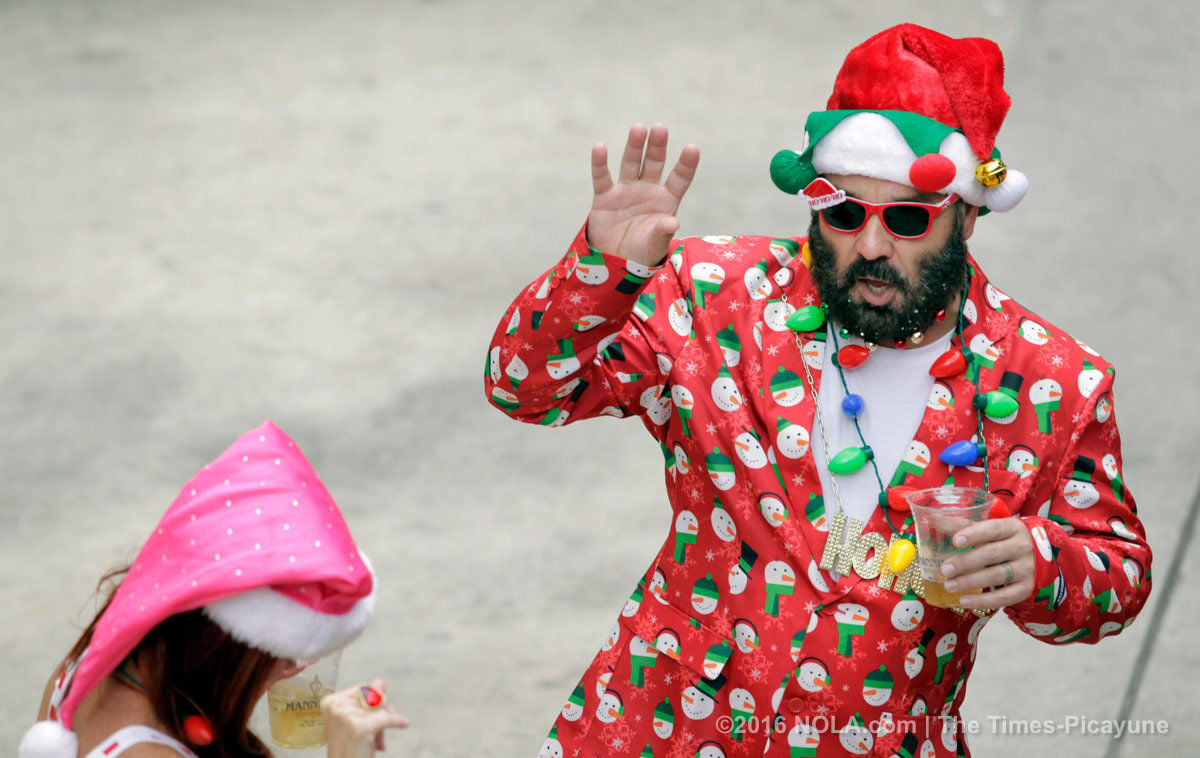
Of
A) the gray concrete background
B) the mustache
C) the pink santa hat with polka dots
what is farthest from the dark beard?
the gray concrete background

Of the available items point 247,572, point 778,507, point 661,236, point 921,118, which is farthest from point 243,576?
point 921,118

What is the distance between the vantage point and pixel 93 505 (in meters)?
5.66

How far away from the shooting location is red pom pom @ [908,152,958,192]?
2855mm

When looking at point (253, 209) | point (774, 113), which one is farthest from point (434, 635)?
point (774, 113)

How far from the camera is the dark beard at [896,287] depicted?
292 centimetres

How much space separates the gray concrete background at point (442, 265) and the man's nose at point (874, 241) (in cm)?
238

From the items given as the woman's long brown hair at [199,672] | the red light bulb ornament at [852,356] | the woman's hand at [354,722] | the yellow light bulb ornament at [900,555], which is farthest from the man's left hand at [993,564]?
the woman's long brown hair at [199,672]

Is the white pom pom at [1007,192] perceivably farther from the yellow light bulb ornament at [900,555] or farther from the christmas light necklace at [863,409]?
the yellow light bulb ornament at [900,555]

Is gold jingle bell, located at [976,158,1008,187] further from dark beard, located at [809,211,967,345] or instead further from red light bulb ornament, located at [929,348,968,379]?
red light bulb ornament, located at [929,348,968,379]

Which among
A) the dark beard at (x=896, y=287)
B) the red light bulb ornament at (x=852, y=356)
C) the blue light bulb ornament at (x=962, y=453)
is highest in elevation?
the dark beard at (x=896, y=287)

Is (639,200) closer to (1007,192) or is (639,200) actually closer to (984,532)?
(1007,192)

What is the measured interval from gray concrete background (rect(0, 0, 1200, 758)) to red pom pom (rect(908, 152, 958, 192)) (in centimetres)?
252

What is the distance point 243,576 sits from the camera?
218 centimetres

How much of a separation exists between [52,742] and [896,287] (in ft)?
5.73
